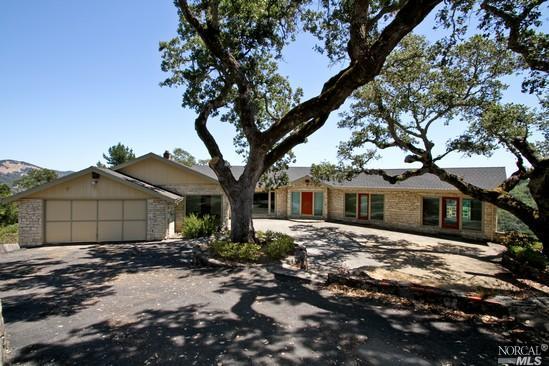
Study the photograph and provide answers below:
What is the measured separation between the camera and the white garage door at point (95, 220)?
1255 centimetres

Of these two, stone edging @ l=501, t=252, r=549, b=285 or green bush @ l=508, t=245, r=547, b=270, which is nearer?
stone edging @ l=501, t=252, r=549, b=285

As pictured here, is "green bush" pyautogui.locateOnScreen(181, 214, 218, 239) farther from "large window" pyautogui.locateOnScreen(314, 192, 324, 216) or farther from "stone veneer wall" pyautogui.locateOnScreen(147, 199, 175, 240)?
"large window" pyautogui.locateOnScreen(314, 192, 324, 216)

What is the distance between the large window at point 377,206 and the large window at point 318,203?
395 centimetres

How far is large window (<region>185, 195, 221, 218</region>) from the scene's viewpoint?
15.5m

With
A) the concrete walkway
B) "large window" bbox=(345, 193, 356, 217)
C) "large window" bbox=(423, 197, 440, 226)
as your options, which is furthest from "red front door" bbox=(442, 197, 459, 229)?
"large window" bbox=(345, 193, 356, 217)

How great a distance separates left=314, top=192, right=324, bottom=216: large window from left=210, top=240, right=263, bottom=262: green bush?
1338 cm

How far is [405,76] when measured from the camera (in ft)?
36.2

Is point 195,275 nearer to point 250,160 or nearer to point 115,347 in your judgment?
point 115,347

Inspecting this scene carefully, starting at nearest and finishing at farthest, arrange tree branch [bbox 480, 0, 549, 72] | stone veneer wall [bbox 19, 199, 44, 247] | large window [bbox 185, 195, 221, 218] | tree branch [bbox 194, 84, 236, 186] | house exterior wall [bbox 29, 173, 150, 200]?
tree branch [bbox 480, 0, 549, 72], tree branch [bbox 194, 84, 236, 186], stone veneer wall [bbox 19, 199, 44, 247], house exterior wall [bbox 29, 173, 150, 200], large window [bbox 185, 195, 221, 218]

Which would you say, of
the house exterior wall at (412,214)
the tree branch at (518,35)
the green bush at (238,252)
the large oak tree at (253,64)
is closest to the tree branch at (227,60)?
the large oak tree at (253,64)

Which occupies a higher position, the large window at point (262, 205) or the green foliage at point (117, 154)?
the green foliage at point (117, 154)

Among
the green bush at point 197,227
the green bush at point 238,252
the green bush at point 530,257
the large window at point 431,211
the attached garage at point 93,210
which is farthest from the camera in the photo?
the large window at point 431,211

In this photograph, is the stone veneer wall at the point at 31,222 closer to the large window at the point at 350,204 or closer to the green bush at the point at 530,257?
the large window at the point at 350,204

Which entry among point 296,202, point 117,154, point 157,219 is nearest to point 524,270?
point 296,202
